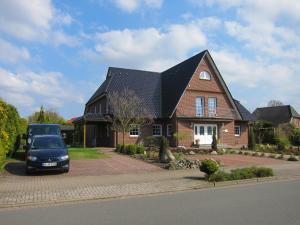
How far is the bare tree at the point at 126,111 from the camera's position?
2722cm

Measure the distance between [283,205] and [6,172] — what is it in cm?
1150

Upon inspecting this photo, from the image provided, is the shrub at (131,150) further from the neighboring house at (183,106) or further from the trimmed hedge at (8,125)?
the trimmed hedge at (8,125)

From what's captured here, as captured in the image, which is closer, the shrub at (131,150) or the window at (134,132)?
the shrub at (131,150)

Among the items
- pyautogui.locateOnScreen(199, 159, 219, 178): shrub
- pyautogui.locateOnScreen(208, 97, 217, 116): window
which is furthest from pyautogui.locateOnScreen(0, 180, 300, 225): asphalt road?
pyautogui.locateOnScreen(208, 97, 217, 116): window

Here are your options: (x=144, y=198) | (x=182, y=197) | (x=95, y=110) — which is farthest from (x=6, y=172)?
(x=95, y=110)

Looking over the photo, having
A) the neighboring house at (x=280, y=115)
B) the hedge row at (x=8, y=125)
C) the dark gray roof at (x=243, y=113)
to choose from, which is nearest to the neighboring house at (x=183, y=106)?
the dark gray roof at (x=243, y=113)

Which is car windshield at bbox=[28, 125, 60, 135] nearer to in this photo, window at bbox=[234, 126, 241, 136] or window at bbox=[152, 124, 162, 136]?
window at bbox=[152, 124, 162, 136]

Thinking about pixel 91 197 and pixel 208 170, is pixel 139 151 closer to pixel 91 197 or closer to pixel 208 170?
pixel 208 170

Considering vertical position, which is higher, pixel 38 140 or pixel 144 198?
pixel 38 140

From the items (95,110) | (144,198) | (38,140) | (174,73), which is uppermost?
(174,73)

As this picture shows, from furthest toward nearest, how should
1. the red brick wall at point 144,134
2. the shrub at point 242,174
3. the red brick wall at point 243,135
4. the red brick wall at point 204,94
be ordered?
the red brick wall at point 243,135, the red brick wall at point 204,94, the red brick wall at point 144,134, the shrub at point 242,174

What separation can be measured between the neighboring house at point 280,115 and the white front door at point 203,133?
A: 107 ft

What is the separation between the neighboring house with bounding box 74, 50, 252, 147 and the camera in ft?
105

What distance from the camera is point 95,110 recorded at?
40.1 m
